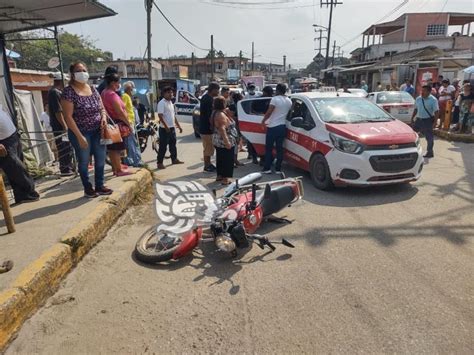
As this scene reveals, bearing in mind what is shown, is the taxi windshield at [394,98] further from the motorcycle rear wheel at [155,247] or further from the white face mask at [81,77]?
the motorcycle rear wheel at [155,247]

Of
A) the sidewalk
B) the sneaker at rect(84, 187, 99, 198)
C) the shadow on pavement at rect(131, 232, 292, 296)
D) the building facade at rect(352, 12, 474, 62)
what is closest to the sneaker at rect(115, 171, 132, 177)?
the sidewalk

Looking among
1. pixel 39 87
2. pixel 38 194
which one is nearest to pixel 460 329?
pixel 38 194

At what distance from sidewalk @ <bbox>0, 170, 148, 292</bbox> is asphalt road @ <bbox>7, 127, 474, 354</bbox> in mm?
412

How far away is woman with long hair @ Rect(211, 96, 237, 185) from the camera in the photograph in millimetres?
6246

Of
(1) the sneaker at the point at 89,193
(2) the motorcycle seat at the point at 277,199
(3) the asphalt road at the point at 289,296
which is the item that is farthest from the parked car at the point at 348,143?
(1) the sneaker at the point at 89,193

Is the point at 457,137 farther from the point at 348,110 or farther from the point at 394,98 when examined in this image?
the point at 348,110

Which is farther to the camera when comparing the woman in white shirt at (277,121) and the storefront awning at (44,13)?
the woman in white shirt at (277,121)

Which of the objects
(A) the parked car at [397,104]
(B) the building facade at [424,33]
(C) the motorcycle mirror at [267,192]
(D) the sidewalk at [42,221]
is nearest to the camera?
(D) the sidewalk at [42,221]

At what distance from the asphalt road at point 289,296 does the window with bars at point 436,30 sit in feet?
133

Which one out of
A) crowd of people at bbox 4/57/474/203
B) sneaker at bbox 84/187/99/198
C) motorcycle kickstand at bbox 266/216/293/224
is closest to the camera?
crowd of people at bbox 4/57/474/203

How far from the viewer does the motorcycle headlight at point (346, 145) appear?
19.0 ft

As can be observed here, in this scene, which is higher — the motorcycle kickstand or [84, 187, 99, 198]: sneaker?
[84, 187, 99, 198]: sneaker

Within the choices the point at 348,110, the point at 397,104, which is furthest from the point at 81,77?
the point at 397,104

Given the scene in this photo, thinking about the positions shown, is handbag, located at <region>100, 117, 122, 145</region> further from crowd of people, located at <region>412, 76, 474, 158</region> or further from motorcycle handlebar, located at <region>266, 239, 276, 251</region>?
crowd of people, located at <region>412, 76, 474, 158</region>
